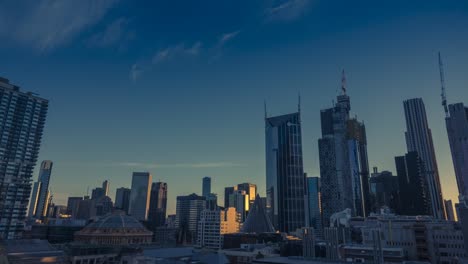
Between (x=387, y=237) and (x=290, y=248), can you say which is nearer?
(x=387, y=237)

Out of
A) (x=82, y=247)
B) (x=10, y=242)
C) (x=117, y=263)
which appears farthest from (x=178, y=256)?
(x=10, y=242)

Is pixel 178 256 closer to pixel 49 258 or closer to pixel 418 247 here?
pixel 49 258

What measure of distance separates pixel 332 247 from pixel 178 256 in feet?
223

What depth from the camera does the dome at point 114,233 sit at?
539 feet

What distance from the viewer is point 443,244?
14625 centimetres

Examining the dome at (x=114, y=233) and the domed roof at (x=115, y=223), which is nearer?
the dome at (x=114, y=233)

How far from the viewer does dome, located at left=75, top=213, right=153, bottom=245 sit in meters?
164

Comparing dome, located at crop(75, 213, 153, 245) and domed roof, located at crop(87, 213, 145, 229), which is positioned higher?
domed roof, located at crop(87, 213, 145, 229)

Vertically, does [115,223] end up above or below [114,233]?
above

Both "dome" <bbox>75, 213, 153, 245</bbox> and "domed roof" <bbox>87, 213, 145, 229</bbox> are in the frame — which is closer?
"dome" <bbox>75, 213, 153, 245</bbox>

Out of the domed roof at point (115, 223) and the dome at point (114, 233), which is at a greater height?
the domed roof at point (115, 223)

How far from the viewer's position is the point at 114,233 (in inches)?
6619

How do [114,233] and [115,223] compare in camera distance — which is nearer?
[114,233]

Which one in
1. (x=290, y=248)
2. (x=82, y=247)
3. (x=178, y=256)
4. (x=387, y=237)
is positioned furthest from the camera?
(x=290, y=248)
